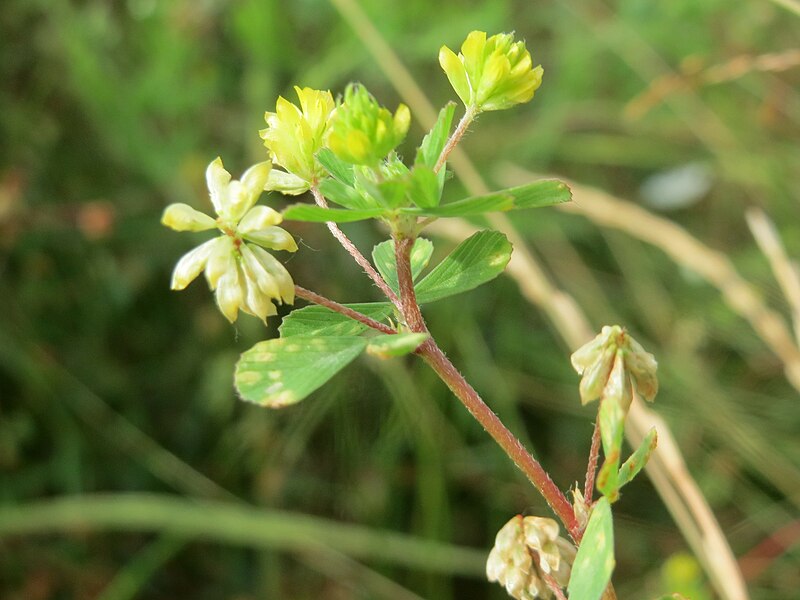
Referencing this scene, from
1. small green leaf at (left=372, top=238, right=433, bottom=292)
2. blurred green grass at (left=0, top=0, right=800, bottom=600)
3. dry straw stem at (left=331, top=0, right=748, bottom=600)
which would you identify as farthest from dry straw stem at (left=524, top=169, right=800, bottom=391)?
small green leaf at (left=372, top=238, right=433, bottom=292)

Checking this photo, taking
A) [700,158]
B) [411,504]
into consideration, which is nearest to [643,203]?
[700,158]

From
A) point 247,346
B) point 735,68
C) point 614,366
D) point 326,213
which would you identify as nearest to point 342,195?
point 326,213

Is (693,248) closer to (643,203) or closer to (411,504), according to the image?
(411,504)

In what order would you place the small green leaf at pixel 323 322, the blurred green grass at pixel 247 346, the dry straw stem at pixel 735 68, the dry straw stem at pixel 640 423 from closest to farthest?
the small green leaf at pixel 323 322 < the dry straw stem at pixel 640 423 < the dry straw stem at pixel 735 68 < the blurred green grass at pixel 247 346

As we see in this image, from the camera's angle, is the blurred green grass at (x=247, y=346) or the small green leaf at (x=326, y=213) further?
the blurred green grass at (x=247, y=346)

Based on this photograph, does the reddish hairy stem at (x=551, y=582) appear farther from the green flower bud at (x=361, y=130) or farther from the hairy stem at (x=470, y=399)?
the green flower bud at (x=361, y=130)

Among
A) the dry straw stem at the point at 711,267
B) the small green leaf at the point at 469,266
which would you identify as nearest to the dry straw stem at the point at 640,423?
the dry straw stem at the point at 711,267

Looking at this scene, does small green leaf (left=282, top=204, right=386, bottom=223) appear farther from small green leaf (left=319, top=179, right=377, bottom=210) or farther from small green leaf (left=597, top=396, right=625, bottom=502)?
small green leaf (left=597, top=396, right=625, bottom=502)
